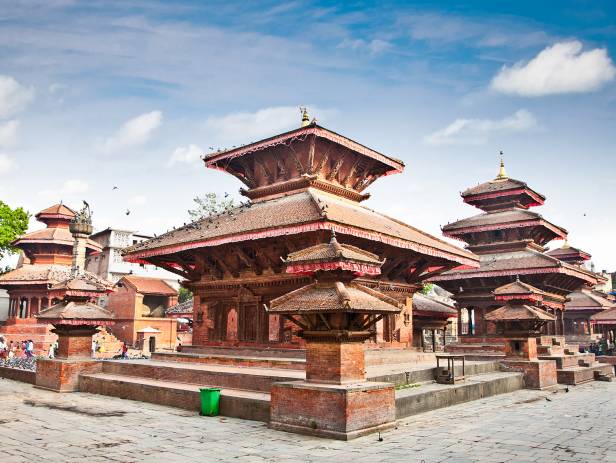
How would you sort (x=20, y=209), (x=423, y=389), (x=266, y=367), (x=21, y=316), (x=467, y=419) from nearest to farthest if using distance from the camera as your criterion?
(x=467, y=419)
(x=423, y=389)
(x=266, y=367)
(x=21, y=316)
(x=20, y=209)

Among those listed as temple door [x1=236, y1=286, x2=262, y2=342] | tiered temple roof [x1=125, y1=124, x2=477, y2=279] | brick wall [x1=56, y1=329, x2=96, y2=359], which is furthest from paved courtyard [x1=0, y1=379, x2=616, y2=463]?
tiered temple roof [x1=125, y1=124, x2=477, y2=279]

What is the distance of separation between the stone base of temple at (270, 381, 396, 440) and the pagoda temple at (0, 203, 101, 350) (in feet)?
105

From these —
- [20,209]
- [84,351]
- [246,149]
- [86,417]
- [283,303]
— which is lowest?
[86,417]

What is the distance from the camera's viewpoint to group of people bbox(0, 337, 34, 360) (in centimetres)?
3373

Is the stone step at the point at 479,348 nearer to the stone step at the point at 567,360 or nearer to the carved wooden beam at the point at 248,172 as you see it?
the stone step at the point at 567,360

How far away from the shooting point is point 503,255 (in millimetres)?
30172

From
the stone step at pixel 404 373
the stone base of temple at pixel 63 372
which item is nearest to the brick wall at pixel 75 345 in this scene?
the stone base of temple at pixel 63 372

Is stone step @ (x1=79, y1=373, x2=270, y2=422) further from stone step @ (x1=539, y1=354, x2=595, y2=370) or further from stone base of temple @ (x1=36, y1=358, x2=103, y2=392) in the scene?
stone step @ (x1=539, y1=354, x2=595, y2=370)

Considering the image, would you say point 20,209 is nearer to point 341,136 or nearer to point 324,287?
point 341,136

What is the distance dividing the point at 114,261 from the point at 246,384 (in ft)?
154

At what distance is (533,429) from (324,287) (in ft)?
17.1

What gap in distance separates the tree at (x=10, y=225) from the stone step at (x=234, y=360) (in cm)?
3187

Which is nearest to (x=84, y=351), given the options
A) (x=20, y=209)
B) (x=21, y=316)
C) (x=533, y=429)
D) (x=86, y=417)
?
(x=86, y=417)

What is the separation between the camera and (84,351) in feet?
61.1
